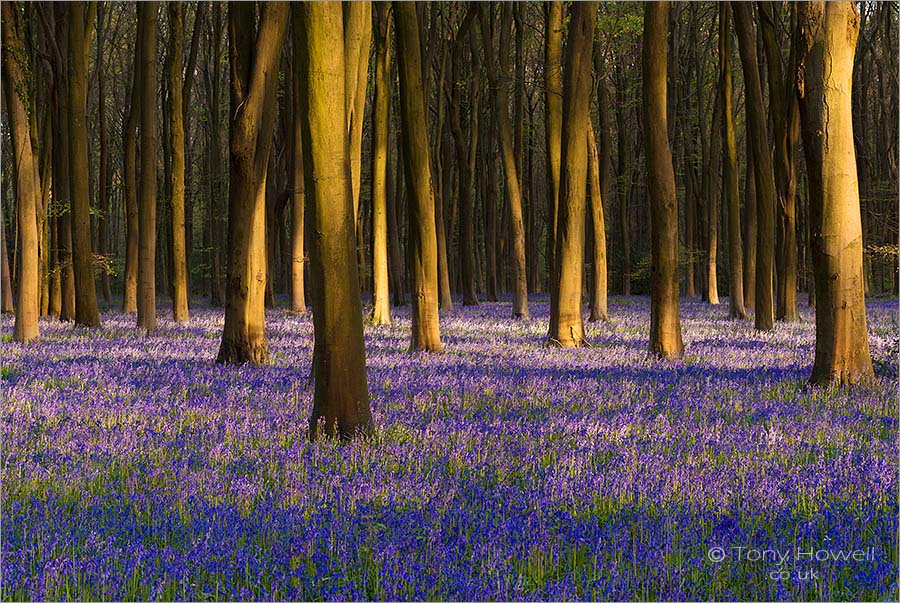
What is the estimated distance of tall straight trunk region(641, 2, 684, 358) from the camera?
12891mm

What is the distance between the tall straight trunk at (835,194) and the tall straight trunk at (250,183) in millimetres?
6777

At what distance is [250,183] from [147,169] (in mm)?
6426

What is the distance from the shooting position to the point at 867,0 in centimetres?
3038

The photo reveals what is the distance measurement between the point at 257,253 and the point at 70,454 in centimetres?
678

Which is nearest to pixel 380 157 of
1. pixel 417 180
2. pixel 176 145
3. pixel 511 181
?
pixel 511 181

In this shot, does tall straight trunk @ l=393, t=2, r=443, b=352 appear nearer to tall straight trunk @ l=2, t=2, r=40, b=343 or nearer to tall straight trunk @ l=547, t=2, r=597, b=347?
tall straight trunk @ l=547, t=2, r=597, b=347

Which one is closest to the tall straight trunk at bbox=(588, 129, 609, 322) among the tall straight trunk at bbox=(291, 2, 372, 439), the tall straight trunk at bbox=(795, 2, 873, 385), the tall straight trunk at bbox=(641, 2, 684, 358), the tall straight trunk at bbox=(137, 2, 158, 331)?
the tall straight trunk at bbox=(641, 2, 684, 358)

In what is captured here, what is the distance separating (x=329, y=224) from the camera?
668 centimetres

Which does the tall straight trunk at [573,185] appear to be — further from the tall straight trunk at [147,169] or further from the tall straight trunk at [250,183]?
the tall straight trunk at [147,169]

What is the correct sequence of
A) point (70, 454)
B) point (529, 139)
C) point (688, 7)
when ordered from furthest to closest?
1. point (529, 139)
2. point (688, 7)
3. point (70, 454)

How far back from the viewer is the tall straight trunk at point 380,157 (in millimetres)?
18641

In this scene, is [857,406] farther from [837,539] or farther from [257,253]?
[257,253]

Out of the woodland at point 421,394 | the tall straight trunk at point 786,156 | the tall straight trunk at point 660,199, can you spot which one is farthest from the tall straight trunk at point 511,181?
the tall straight trunk at point 660,199

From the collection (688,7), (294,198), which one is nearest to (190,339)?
(294,198)
